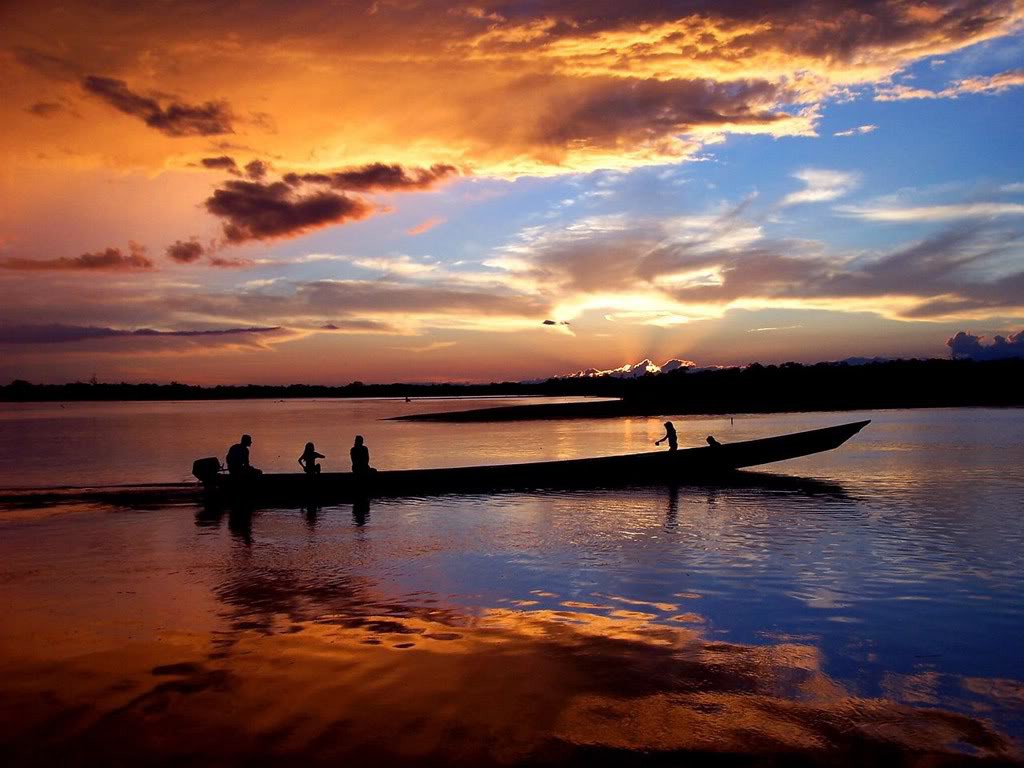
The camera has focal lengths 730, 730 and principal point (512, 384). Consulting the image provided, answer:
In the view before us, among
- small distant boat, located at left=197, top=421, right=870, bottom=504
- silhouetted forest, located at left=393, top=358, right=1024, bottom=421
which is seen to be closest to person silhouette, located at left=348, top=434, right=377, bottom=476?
small distant boat, located at left=197, top=421, right=870, bottom=504

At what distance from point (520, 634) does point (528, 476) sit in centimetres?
1566

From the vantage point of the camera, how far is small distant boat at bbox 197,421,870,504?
23.8 metres

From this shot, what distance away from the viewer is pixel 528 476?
2575cm

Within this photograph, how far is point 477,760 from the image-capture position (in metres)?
6.51

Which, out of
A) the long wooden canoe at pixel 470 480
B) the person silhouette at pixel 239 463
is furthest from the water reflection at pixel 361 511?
the person silhouette at pixel 239 463

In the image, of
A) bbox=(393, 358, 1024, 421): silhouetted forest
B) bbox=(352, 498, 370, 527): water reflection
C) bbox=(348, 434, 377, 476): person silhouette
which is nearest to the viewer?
bbox=(352, 498, 370, 527): water reflection

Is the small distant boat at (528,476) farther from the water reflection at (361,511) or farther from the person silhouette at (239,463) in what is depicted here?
the water reflection at (361,511)

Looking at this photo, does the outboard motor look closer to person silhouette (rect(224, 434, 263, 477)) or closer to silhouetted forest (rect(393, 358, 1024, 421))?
person silhouette (rect(224, 434, 263, 477))

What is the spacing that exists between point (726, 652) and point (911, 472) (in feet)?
76.8

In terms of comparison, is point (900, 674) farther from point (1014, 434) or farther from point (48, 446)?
point (48, 446)

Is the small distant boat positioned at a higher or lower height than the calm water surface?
higher

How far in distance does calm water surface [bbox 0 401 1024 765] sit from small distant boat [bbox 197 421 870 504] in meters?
2.35

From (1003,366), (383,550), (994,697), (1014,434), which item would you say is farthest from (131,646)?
(1003,366)

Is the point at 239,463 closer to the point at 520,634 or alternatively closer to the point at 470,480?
the point at 470,480
